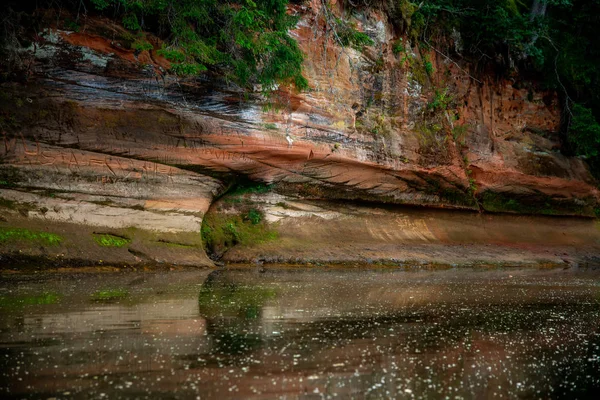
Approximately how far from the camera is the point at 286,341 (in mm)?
8203

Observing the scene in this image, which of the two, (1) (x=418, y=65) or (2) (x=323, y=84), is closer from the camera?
(2) (x=323, y=84)

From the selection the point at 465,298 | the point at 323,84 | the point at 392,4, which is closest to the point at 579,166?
the point at 392,4

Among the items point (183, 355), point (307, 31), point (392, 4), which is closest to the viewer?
point (183, 355)

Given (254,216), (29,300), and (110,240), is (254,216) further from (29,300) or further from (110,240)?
(29,300)

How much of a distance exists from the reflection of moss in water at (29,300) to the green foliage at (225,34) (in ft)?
22.1

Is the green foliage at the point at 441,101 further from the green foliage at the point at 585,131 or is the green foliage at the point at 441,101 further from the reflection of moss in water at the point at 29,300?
the reflection of moss in water at the point at 29,300

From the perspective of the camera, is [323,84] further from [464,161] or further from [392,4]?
[464,161]

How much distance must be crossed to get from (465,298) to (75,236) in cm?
895

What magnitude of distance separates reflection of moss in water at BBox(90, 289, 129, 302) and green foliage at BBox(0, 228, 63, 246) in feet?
12.2

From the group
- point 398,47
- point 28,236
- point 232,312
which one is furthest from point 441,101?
point 232,312

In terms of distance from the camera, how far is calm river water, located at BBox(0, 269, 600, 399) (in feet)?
20.7

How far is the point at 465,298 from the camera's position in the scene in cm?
1294

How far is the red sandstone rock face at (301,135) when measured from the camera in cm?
1631

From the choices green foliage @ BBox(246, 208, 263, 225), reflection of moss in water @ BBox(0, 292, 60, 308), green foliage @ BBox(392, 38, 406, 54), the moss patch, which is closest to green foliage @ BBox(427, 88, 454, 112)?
green foliage @ BBox(392, 38, 406, 54)
